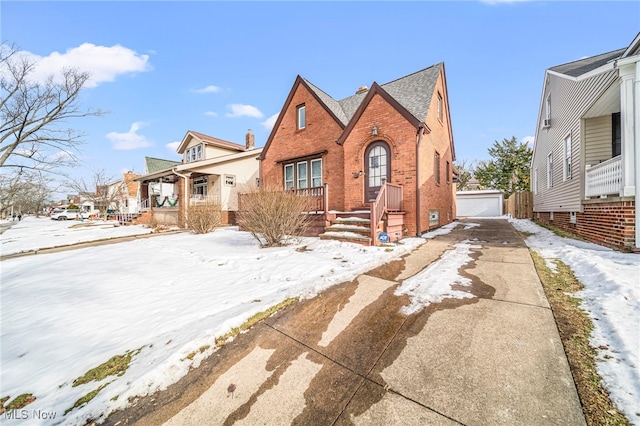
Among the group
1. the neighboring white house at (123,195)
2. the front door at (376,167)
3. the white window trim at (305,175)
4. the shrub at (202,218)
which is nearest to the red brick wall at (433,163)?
the front door at (376,167)

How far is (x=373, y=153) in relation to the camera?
10383 mm

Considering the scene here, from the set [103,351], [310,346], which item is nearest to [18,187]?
[103,351]

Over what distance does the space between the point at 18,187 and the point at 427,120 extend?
33.8 m

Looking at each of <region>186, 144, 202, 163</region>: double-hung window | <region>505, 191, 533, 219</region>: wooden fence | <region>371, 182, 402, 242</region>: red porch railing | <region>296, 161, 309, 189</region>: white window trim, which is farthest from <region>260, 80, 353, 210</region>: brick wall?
<region>505, 191, 533, 219</region>: wooden fence

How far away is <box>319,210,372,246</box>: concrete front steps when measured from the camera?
7.61 metres

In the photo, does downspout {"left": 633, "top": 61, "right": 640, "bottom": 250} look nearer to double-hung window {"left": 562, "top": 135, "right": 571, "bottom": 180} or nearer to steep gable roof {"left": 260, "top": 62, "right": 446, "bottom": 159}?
double-hung window {"left": 562, "top": 135, "right": 571, "bottom": 180}

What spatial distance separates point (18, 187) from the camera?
2239cm

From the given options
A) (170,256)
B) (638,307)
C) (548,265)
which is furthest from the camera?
(170,256)

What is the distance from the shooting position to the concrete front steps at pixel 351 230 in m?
7.61

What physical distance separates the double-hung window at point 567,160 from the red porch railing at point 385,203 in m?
6.58

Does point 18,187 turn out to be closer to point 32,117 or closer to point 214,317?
point 32,117

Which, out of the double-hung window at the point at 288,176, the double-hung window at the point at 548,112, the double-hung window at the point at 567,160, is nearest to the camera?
the double-hung window at the point at 567,160

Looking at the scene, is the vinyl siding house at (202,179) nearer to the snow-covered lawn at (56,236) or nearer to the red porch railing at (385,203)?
the snow-covered lawn at (56,236)

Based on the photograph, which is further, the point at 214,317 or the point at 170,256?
the point at 170,256
